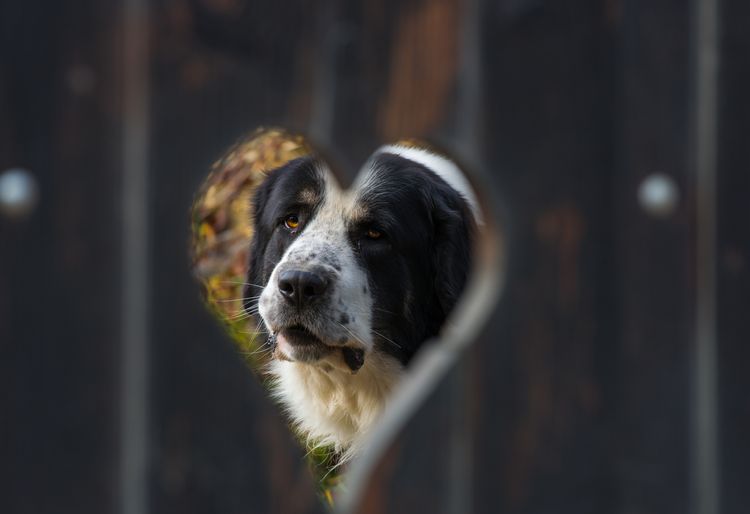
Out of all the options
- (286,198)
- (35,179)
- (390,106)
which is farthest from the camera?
(286,198)

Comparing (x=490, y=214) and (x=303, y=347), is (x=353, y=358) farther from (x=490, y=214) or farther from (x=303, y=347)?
(x=490, y=214)

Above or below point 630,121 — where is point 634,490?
below

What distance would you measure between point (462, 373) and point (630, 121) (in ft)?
1.58

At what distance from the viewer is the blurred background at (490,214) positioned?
1171 millimetres

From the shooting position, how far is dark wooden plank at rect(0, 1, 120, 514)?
1.16 meters

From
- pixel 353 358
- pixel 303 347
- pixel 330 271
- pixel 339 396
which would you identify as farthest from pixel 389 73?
pixel 339 396

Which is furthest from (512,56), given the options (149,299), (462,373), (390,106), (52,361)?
(52,361)

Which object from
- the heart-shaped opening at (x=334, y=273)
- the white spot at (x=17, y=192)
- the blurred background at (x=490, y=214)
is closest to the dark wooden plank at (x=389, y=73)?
the blurred background at (x=490, y=214)

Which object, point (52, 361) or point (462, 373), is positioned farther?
point (462, 373)

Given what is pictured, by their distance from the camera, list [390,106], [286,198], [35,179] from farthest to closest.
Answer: [286,198]
[390,106]
[35,179]

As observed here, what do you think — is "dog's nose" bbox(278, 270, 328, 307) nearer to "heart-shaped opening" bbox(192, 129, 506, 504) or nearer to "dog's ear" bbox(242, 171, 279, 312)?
"heart-shaped opening" bbox(192, 129, 506, 504)

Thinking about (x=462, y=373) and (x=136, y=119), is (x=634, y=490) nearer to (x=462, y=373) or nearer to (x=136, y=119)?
(x=462, y=373)

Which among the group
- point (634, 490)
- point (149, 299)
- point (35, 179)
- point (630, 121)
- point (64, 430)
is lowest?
point (634, 490)

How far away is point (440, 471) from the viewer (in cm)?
136
